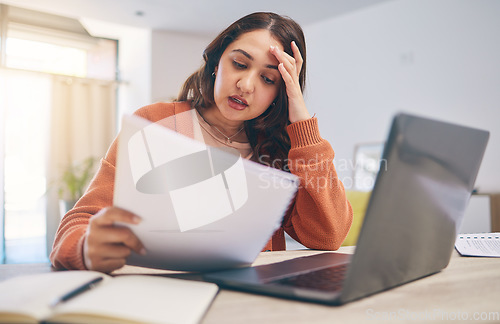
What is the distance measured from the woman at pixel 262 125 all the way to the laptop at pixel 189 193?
16 cm

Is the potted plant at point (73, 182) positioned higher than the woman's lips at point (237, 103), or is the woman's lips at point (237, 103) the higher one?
the woman's lips at point (237, 103)

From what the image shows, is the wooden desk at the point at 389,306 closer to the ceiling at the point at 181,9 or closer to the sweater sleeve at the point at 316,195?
the sweater sleeve at the point at 316,195

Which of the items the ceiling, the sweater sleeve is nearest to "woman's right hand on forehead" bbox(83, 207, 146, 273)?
the sweater sleeve

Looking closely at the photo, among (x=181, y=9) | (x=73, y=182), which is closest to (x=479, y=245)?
(x=181, y=9)

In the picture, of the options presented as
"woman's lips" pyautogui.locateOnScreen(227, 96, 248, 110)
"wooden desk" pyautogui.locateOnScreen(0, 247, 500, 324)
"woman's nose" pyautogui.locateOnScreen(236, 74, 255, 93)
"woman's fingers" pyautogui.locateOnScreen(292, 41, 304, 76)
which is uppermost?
"woman's fingers" pyautogui.locateOnScreen(292, 41, 304, 76)

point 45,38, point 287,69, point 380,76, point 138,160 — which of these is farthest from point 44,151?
point 138,160

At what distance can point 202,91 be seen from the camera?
132cm

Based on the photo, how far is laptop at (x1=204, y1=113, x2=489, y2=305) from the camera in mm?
441

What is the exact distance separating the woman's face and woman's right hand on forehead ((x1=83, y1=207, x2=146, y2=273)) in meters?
0.65

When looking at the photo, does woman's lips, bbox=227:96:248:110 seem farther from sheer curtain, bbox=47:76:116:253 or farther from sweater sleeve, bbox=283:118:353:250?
A: sheer curtain, bbox=47:76:116:253

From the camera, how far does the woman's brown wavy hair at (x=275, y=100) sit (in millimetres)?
1219

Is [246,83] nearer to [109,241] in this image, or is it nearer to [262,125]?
[262,125]

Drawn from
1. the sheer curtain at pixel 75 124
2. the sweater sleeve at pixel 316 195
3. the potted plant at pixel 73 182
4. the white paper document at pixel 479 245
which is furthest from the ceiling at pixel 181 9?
the white paper document at pixel 479 245

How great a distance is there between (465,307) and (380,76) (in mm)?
3792
